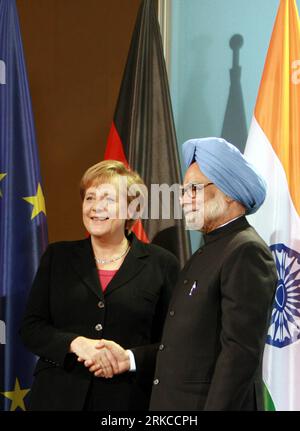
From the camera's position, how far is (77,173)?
334cm

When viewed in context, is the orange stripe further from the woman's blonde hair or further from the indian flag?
the woman's blonde hair

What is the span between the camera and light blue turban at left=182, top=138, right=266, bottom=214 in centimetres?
186

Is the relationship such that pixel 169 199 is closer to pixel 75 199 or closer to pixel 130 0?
pixel 75 199

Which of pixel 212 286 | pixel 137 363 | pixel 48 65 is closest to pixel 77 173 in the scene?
pixel 48 65

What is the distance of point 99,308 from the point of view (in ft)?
7.30

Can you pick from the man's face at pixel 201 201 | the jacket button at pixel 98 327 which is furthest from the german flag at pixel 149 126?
the man's face at pixel 201 201

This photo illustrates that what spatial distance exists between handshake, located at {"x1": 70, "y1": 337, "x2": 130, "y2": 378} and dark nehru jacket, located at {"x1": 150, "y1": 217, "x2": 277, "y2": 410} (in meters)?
0.27

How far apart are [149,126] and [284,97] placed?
0.63 m

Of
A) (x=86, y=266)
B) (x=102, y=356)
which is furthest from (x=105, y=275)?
(x=102, y=356)

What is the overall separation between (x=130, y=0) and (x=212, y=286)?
2067mm

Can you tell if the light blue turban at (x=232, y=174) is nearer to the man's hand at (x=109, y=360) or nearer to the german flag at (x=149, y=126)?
the man's hand at (x=109, y=360)

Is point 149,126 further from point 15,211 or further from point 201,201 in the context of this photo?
point 201,201

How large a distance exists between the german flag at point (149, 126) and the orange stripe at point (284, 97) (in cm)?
45

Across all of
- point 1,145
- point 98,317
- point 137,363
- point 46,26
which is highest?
point 46,26
